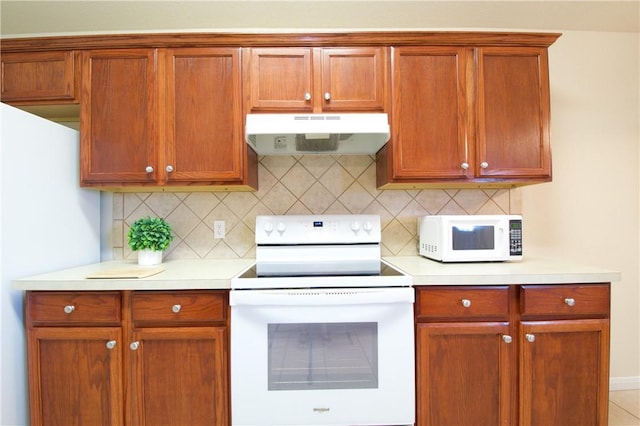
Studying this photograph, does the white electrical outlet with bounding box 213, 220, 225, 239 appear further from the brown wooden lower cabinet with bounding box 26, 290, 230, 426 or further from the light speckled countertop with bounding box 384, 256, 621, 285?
the light speckled countertop with bounding box 384, 256, 621, 285

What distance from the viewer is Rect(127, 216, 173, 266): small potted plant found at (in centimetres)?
163

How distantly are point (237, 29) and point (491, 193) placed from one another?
6.42 ft

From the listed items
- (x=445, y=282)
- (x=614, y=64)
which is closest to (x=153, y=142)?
(x=445, y=282)

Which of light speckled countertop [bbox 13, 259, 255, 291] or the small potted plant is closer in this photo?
light speckled countertop [bbox 13, 259, 255, 291]

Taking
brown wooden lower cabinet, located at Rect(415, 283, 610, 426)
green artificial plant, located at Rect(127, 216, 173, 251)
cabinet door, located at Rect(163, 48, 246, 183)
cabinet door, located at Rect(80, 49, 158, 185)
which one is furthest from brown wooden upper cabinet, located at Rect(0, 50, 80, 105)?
brown wooden lower cabinet, located at Rect(415, 283, 610, 426)

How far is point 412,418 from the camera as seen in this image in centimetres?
125

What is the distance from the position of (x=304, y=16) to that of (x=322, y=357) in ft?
6.26

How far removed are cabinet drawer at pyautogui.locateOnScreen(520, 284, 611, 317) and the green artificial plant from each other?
1.80m

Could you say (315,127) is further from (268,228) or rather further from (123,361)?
(123,361)

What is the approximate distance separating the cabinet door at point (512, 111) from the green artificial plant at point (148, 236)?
1.76 metres

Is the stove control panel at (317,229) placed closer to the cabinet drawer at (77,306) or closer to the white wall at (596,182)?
the cabinet drawer at (77,306)

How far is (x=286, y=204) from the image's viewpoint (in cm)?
189

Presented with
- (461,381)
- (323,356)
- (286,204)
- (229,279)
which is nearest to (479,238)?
(461,381)

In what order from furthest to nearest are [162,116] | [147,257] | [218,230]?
[218,230]
[147,257]
[162,116]
